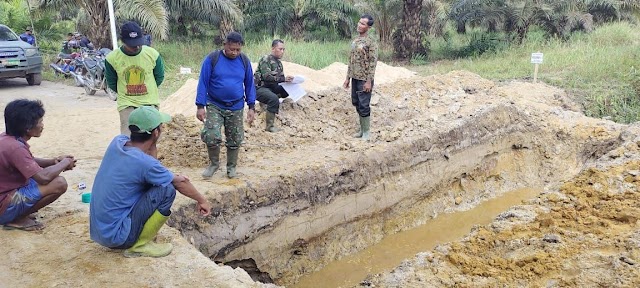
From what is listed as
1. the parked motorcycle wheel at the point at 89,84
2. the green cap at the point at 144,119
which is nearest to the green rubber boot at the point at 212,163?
the green cap at the point at 144,119

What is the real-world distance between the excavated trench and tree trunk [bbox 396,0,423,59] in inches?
330

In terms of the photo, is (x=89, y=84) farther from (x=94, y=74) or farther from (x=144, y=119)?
(x=144, y=119)

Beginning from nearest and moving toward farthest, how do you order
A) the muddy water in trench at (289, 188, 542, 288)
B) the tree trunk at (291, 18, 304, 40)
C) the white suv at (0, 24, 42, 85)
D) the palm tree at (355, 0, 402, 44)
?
the muddy water in trench at (289, 188, 542, 288) → the white suv at (0, 24, 42, 85) → the palm tree at (355, 0, 402, 44) → the tree trunk at (291, 18, 304, 40)

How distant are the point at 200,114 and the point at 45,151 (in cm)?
330

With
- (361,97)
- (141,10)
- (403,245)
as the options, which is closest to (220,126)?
(361,97)

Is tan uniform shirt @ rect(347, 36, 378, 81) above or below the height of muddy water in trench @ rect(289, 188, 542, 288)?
above

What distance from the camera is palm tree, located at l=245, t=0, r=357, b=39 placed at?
19.5 metres

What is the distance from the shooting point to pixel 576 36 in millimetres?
17703

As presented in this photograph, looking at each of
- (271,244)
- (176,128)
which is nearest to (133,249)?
(271,244)

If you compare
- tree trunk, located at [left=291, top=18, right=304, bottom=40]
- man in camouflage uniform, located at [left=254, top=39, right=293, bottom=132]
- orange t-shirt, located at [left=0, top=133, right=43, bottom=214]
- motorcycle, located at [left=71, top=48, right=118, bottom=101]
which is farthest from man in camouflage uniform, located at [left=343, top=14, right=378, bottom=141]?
tree trunk, located at [left=291, top=18, right=304, bottom=40]

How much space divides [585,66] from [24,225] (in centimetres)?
1232

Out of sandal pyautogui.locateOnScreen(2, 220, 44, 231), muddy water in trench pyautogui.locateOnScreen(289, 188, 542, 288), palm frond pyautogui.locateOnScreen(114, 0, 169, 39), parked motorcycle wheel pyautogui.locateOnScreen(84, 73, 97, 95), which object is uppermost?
palm frond pyautogui.locateOnScreen(114, 0, 169, 39)

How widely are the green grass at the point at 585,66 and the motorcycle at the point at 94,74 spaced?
802cm

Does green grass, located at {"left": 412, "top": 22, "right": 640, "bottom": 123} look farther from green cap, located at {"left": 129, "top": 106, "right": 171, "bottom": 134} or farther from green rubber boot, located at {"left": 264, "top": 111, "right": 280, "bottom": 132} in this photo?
green cap, located at {"left": 129, "top": 106, "right": 171, "bottom": 134}
